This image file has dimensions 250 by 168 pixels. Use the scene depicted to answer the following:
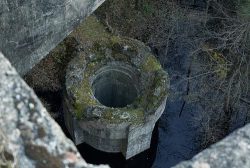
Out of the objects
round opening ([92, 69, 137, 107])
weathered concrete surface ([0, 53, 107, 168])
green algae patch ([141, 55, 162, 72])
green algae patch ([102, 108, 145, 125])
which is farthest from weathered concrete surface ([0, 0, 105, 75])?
weathered concrete surface ([0, 53, 107, 168])

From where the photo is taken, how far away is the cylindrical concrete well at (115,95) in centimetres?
1027

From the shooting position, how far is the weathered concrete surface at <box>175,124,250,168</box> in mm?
3697

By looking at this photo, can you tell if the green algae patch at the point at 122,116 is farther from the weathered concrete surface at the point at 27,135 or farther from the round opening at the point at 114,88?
the weathered concrete surface at the point at 27,135

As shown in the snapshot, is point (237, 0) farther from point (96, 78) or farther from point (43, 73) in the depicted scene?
point (43, 73)

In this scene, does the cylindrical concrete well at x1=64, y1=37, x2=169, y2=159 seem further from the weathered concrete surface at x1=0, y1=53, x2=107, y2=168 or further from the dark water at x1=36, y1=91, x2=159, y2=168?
the weathered concrete surface at x1=0, y1=53, x2=107, y2=168

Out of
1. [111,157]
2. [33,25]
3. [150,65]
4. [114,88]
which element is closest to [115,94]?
[114,88]

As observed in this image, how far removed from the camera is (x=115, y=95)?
12234 mm

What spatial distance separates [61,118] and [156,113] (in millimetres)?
2841

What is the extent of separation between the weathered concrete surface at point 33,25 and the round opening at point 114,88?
270cm

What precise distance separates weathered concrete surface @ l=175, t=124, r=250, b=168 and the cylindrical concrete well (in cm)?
636

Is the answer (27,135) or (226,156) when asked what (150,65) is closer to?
(226,156)

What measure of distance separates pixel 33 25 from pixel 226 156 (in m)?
5.08

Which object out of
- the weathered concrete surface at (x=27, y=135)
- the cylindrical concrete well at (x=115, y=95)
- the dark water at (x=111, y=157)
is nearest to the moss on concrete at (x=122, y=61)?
the cylindrical concrete well at (x=115, y=95)

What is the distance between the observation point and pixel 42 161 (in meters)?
3.50
